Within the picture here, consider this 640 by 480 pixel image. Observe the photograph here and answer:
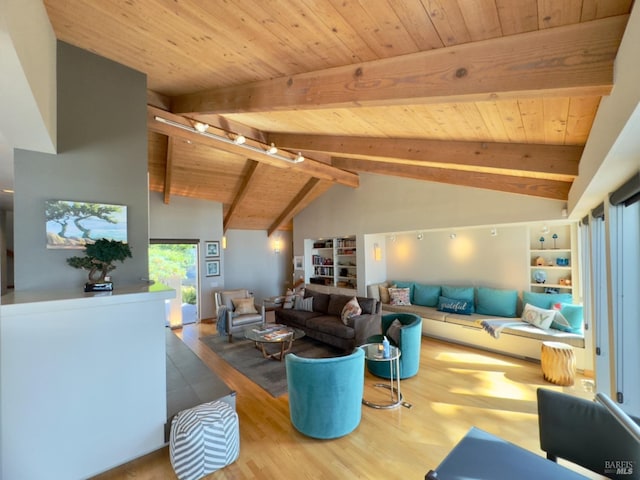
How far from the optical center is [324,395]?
8.59 ft

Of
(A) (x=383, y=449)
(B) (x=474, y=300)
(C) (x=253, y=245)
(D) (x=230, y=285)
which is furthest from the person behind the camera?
(C) (x=253, y=245)

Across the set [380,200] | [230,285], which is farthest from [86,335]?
[230,285]

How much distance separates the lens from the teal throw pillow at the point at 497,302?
497 centimetres

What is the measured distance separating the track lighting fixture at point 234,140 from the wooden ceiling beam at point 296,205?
2.03 metres

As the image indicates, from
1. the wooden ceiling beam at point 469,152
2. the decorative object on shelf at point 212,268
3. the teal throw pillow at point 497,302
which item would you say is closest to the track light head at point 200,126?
the wooden ceiling beam at point 469,152

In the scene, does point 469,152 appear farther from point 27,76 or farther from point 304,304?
point 304,304

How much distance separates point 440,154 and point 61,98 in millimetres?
3803

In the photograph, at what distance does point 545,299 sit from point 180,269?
24.9 feet

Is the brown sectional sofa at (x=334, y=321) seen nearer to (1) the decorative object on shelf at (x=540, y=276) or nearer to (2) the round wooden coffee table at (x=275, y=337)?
(2) the round wooden coffee table at (x=275, y=337)

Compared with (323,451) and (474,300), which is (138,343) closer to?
(323,451)

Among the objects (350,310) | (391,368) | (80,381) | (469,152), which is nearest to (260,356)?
(350,310)

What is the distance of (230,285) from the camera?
831cm

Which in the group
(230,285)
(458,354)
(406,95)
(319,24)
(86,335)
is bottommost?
(458,354)

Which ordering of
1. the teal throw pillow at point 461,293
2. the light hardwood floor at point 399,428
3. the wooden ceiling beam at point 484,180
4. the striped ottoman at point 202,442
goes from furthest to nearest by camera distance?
the teal throw pillow at point 461,293, the wooden ceiling beam at point 484,180, the light hardwood floor at point 399,428, the striped ottoman at point 202,442
